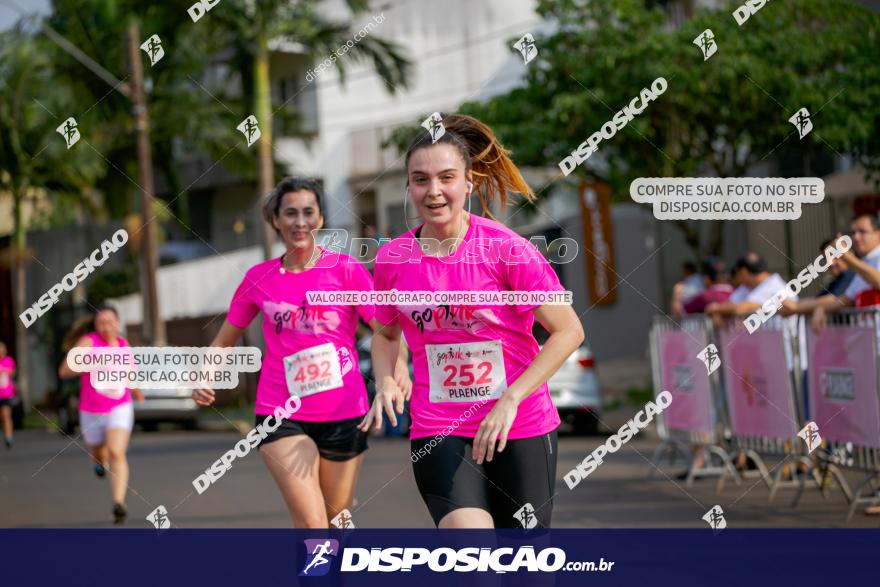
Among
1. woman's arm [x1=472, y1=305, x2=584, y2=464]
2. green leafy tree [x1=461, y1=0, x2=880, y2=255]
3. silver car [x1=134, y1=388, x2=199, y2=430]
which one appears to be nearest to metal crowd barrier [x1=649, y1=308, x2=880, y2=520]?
woman's arm [x1=472, y1=305, x2=584, y2=464]

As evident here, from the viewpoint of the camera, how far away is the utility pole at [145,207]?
2072 centimetres

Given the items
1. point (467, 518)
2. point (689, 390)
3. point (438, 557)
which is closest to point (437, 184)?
point (467, 518)

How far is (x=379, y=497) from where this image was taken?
416 inches

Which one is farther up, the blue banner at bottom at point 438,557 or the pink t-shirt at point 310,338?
the pink t-shirt at point 310,338

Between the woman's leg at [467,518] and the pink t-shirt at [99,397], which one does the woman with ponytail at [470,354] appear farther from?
the pink t-shirt at [99,397]

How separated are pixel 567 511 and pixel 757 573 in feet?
10.0

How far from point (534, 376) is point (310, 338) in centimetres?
178

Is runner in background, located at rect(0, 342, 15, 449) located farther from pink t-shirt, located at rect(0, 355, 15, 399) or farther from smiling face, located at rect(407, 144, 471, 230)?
smiling face, located at rect(407, 144, 471, 230)

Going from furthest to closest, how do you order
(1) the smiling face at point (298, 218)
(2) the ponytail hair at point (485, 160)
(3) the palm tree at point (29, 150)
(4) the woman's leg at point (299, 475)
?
(3) the palm tree at point (29, 150) → (1) the smiling face at point (298, 218) → (4) the woman's leg at point (299, 475) → (2) the ponytail hair at point (485, 160)

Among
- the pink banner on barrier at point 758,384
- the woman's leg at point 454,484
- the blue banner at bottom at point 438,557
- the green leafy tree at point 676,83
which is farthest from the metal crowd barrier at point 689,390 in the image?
the woman's leg at point 454,484

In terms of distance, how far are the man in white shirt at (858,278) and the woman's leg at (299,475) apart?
409 cm

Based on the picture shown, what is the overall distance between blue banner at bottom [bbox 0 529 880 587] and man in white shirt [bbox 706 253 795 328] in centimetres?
266

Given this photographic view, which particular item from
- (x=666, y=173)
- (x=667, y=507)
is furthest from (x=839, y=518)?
(x=666, y=173)

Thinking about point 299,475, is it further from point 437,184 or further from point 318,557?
point 437,184
